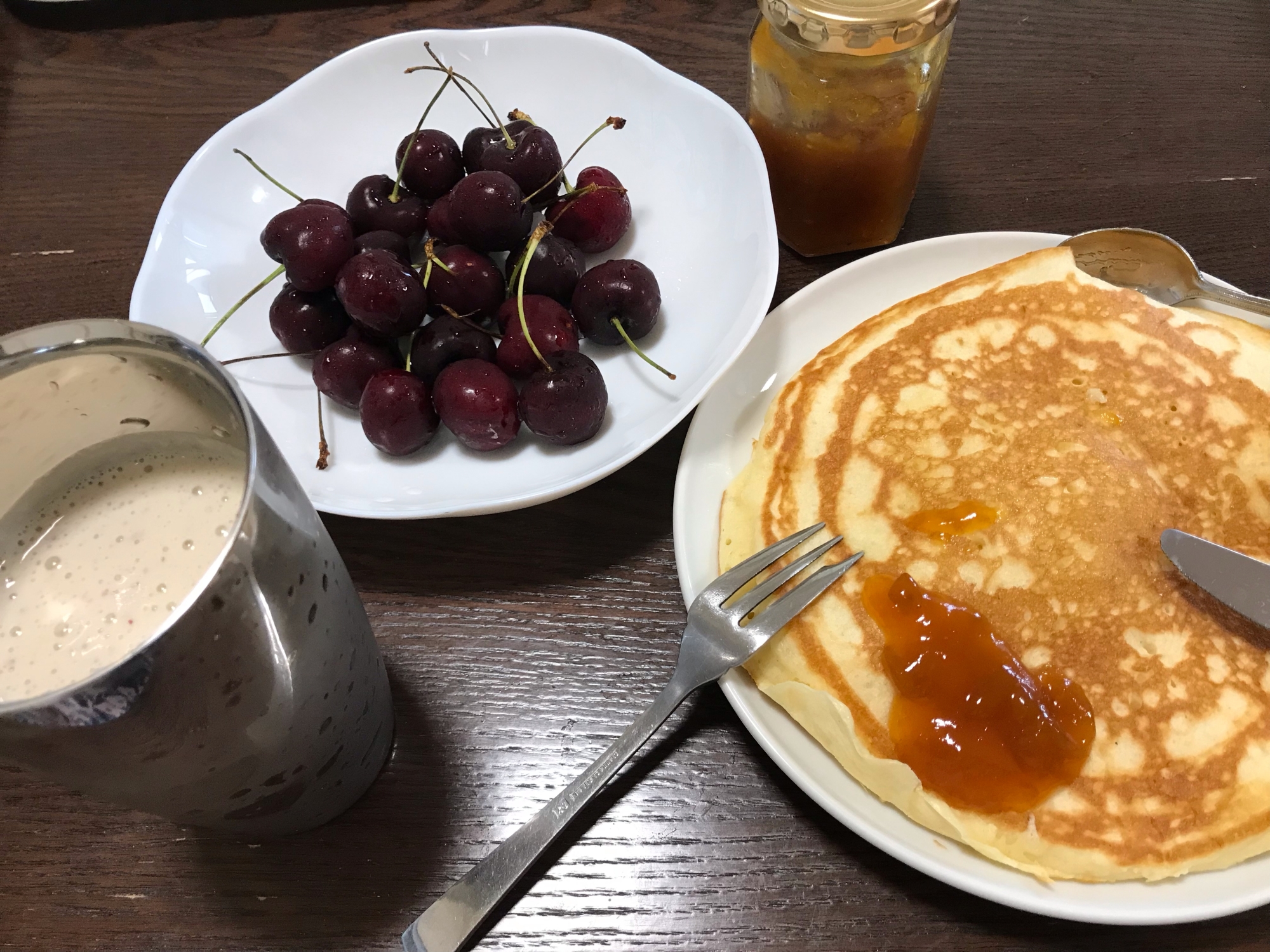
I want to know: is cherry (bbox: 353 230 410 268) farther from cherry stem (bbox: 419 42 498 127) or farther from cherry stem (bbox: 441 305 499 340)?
cherry stem (bbox: 419 42 498 127)

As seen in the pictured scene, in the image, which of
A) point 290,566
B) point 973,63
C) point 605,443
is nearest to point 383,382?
point 605,443

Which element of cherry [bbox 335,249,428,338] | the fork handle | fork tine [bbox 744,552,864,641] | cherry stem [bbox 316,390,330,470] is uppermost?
cherry [bbox 335,249,428,338]

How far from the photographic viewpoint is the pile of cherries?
0.94 metres

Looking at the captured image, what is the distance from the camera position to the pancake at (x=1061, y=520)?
75cm

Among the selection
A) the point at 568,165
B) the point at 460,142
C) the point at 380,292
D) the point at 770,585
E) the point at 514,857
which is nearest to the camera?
the point at 514,857

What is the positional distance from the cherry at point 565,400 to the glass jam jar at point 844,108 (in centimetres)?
46

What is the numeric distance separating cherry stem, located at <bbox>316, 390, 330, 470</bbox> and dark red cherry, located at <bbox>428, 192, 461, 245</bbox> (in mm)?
269

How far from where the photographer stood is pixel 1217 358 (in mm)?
957

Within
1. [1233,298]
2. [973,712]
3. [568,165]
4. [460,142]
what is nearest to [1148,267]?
[1233,298]

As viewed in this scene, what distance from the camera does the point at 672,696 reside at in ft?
2.64

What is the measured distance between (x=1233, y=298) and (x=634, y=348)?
2.59 feet

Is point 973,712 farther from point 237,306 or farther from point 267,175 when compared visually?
point 267,175

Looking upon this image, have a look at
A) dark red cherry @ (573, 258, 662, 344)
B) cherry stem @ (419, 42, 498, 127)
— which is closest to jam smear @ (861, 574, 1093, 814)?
dark red cherry @ (573, 258, 662, 344)

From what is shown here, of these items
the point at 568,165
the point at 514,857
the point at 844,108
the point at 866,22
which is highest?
the point at 866,22
